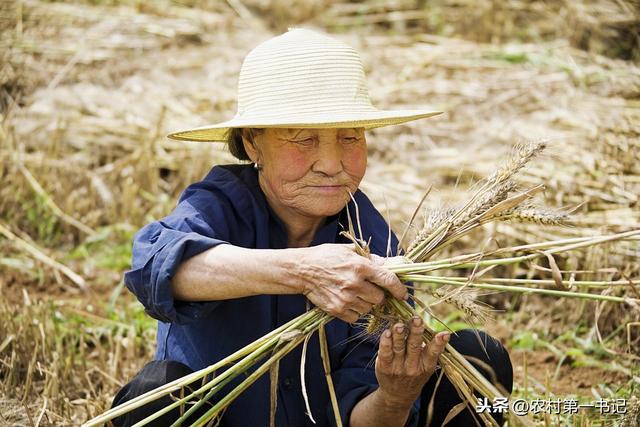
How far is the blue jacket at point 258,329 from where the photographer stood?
2352 millimetres

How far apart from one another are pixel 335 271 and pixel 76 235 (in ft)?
9.79

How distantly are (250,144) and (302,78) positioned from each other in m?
0.27

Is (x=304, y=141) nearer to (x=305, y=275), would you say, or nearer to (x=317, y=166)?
(x=317, y=166)

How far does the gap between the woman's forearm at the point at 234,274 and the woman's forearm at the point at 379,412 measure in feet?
1.33

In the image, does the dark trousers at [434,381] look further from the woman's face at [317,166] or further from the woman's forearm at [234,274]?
the woman's face at [317,166]

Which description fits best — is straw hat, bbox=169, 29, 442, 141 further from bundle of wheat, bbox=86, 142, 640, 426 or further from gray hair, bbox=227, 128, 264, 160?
bundle of wheat, bbox=86, 142, 640, 426

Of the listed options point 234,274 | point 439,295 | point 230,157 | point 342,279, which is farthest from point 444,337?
point 230,157

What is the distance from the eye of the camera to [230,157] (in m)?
4.69

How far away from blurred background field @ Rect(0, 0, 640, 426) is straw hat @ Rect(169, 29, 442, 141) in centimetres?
33

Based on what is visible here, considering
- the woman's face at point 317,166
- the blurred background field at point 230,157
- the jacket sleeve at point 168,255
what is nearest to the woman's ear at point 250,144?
the woman's face at point 317,166

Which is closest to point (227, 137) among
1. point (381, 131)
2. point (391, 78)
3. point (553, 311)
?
point (553, 311)

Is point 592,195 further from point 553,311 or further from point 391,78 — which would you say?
point 391,78

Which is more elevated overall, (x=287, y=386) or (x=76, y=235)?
(x=287, y=386)

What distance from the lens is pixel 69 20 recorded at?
6.69m
